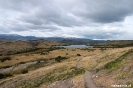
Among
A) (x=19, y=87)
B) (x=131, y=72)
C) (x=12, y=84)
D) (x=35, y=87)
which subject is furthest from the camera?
(x=12, y=84)

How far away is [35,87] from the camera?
37188mm

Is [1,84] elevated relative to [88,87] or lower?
lower

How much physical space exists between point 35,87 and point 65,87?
911cm

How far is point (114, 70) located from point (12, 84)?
1083 inches

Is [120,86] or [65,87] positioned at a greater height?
[120,86]

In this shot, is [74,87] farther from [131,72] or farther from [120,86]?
[131,72]

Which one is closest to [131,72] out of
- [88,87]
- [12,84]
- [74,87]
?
[88,87]

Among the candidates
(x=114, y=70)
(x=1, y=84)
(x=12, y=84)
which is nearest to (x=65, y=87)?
(x=114, y=70)

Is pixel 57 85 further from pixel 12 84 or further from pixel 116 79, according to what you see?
pixel 12 84

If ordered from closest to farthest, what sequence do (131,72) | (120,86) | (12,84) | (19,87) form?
(120,86)
(131,72)
(19,87)
(12,84)

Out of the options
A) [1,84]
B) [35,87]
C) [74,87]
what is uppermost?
[74,87]

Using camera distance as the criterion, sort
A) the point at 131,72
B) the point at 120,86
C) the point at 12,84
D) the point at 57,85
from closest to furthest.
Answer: the point at 120,86, the point at 131,72, the point at 57,85, the point at 12,84

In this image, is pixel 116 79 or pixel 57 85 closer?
pixel 116 79

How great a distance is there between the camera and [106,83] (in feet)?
89.8
